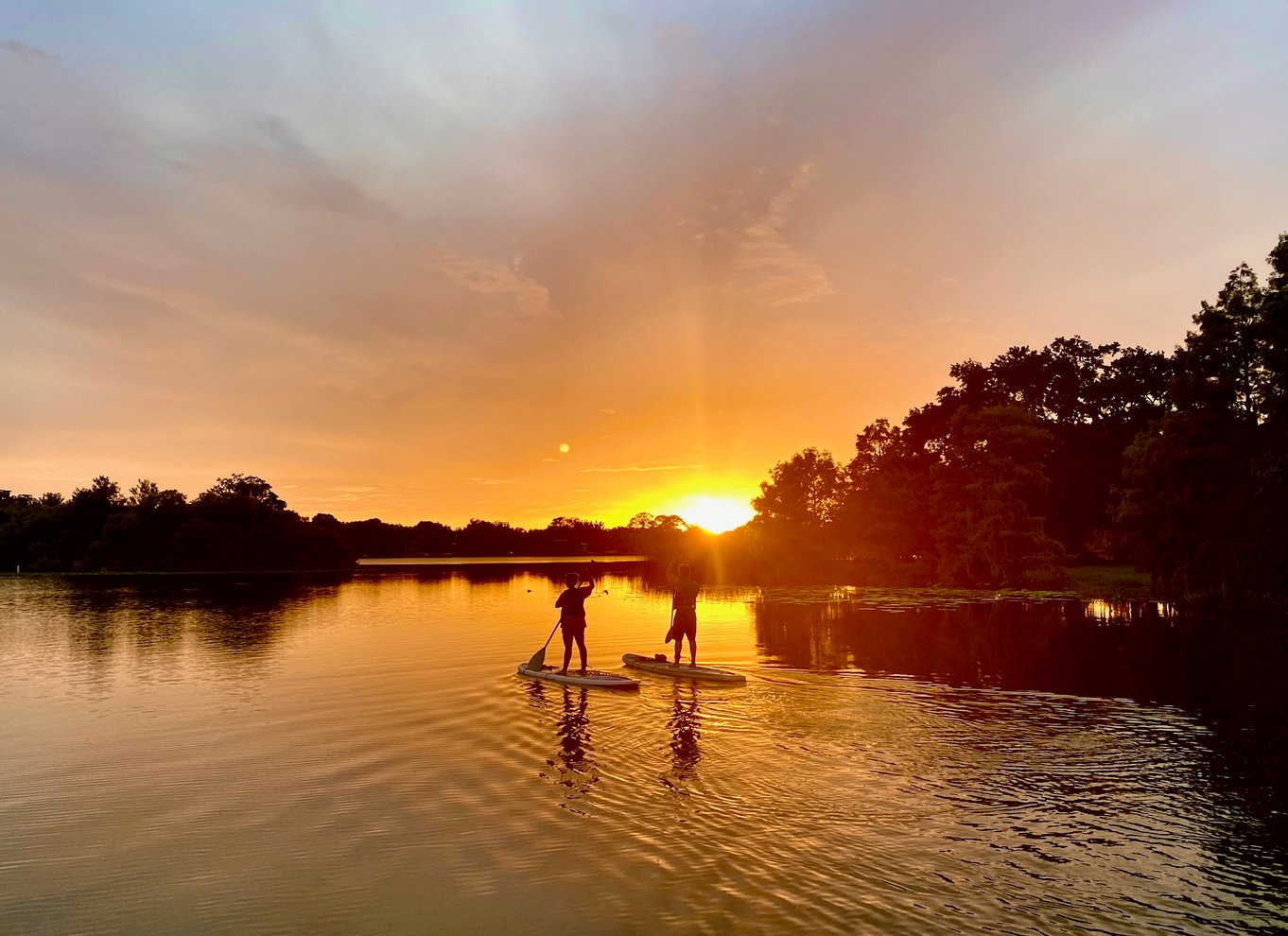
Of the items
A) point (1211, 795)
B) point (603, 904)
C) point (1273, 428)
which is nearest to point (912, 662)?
point (1211, 795)

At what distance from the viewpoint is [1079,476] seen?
8062 cm

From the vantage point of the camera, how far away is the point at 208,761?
14.4 meters

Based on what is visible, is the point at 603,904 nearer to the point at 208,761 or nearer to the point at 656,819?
the point at 656,819

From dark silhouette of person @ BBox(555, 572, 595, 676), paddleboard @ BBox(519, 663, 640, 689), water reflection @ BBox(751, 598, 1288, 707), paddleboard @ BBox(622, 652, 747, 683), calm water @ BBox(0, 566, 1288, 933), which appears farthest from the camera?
dark silhouette of person @ BBox(555, 572, 595, 676)

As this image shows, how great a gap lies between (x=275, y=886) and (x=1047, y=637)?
3207 cm

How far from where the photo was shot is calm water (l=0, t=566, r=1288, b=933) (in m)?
8.18

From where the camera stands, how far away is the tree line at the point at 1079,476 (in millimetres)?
43344

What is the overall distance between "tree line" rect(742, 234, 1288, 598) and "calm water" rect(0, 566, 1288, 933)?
2310 cm

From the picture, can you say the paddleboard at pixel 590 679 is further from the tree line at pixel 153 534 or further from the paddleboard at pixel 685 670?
the tree line at pixel 153 534

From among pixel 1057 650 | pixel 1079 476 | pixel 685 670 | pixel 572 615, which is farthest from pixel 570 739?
pixel 1079 476

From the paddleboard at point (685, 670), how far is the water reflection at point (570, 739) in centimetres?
312

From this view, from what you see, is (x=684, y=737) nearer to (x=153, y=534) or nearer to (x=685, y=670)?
(x=685, y=670)

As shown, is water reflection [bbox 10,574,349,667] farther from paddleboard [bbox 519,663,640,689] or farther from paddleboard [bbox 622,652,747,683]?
paddleboard [bbox 622,652,747,683]

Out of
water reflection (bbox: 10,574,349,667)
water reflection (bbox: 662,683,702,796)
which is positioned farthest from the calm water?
water reflection (bbox: 10,574,349,667)
